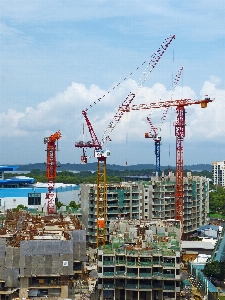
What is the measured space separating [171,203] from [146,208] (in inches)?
96.2

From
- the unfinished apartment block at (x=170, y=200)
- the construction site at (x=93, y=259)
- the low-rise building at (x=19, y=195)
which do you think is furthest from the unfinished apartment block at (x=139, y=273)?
the low-rise building at (x=19, y=195)

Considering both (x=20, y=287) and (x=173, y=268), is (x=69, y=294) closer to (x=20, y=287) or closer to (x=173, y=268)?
(x=20, y=287)

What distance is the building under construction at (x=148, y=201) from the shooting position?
133 feet

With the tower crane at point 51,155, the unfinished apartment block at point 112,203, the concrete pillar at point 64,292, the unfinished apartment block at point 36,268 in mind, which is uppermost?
the tower crane at point 51,155

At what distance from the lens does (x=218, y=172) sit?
12100 centimetres

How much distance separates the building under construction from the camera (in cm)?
4059

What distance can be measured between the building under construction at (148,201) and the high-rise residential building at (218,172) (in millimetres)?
71758

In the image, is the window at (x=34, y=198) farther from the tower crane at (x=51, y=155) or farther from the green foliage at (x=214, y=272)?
the green foliage at (x=214, y=272)

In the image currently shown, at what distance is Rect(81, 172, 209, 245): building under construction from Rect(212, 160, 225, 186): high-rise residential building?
2825 inches

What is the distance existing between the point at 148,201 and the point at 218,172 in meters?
80.9

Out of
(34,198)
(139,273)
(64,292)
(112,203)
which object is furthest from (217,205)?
(139,273)

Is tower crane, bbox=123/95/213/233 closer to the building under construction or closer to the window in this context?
the building under construction

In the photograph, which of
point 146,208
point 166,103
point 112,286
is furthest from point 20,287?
point 166,103

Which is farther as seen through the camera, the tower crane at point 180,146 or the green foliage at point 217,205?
the green foliage at point 217,205
